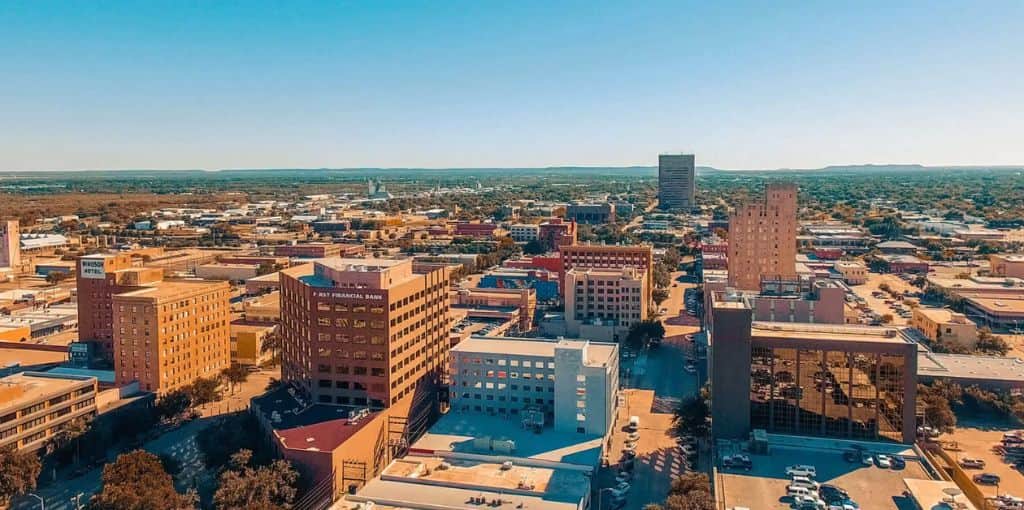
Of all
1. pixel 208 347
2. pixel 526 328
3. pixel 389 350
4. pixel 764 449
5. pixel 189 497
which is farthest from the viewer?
pixel 526 328

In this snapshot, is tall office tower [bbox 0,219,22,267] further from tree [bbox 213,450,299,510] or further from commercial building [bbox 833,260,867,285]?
commercial building [bbox 833,260,867,285]

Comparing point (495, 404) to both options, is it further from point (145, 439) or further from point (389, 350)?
point (145, 439)

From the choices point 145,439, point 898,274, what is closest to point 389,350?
point 145,439

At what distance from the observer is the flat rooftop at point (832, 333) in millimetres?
43375

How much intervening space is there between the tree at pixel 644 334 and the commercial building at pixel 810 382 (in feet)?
93.4

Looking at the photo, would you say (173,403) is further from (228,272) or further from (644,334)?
(228,272)

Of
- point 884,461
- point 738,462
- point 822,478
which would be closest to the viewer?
point 822,478

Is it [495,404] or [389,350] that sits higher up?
[389,350]

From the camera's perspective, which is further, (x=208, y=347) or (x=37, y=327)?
(x=37, y=327)

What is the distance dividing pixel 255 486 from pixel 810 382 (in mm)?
29803

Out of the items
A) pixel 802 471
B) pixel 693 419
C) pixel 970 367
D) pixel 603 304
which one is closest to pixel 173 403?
pixel 693 419

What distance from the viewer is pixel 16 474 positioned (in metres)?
39.4

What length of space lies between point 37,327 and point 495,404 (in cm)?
5082

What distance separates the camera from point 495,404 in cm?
5050
